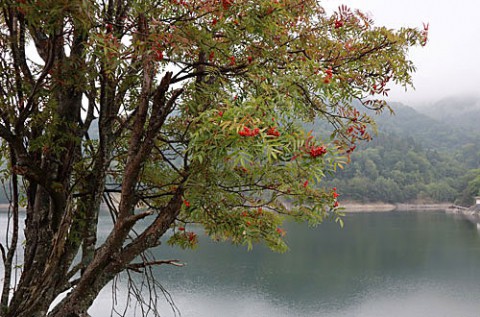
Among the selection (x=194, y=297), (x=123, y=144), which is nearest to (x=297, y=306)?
(x=194, y=297)

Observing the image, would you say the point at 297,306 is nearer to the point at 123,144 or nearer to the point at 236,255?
the point at 236,255

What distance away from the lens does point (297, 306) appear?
662 inches

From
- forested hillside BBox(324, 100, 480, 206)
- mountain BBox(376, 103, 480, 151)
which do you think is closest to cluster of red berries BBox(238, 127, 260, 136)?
forested hillside BBox(324, 100, 480, 206)

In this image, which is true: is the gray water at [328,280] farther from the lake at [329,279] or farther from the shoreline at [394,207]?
the shoreline at [394,207]

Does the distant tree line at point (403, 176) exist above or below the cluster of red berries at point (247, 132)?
above

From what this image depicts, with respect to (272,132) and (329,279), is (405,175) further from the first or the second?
(272,132)

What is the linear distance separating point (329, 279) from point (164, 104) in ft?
65.8

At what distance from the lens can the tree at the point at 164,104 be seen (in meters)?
2.07

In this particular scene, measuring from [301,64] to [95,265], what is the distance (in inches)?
63.9

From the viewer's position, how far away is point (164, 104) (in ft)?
8.72

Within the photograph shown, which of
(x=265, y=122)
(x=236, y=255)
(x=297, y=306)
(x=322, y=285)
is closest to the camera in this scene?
(x=265, y=122)

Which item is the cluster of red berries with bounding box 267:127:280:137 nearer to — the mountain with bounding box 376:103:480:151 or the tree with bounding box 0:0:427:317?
the tree with bounding box 0:0:427:317

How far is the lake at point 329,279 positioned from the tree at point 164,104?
13336mm

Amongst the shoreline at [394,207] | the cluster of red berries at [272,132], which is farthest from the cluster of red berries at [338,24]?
the shoreline at [394,207]
